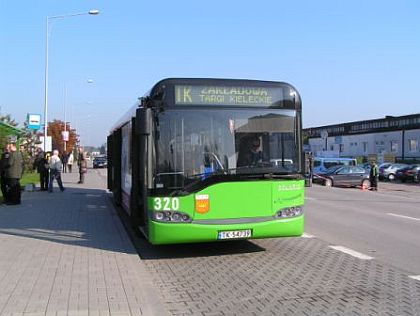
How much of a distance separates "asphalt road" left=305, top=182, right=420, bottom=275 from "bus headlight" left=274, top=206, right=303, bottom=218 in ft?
4.66

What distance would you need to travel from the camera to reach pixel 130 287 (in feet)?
22.4

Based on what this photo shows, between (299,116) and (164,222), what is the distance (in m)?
2.96

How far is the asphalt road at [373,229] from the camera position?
31.8ft

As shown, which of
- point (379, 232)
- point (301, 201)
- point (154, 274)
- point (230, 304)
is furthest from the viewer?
point (379, 232)

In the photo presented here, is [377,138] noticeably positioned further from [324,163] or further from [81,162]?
[81,162]

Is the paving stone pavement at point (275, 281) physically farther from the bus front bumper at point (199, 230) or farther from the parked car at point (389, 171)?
the parked car at point (389, 171)

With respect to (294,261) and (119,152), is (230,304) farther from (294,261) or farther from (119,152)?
(119,152)

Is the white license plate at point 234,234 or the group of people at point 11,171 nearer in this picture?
the white license plate at point 234,234

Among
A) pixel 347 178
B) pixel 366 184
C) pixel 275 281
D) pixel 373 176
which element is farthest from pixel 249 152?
pixel 366 184

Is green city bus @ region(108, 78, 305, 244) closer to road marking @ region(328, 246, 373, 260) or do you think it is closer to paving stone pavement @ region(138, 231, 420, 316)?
paving stone pavement @ region(138, 231, 420, 316)

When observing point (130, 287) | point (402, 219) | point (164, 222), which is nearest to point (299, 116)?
point (164, 222)

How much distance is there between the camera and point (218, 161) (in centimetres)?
914

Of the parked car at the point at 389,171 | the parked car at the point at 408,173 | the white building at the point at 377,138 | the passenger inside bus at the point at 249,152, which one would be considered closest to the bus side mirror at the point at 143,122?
the passenger inside bus at the point at 249,152

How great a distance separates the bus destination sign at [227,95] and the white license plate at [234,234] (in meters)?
2.10
